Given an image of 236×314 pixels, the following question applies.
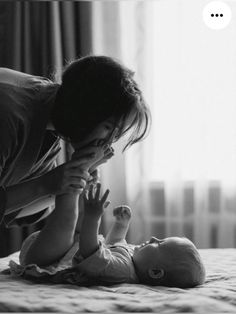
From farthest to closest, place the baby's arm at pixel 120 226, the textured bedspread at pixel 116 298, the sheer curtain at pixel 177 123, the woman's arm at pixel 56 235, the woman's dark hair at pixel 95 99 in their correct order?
1. the sheer curtain at pixel 177 123
2. the baby's arm at pixel 120 226
3. the woman's arm at pixel 56 235
4. the woman's dark hair at pixel 95 99
5. the textured bedspread at pixel 116 298

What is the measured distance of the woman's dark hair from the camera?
1280 millimetres

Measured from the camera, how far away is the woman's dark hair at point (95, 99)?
1280 mm

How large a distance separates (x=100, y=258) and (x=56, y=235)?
138mm

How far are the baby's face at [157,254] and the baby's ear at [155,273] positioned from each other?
0.01 meters

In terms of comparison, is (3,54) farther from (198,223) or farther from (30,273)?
(30,273)

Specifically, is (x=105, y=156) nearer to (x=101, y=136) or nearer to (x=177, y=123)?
(x=101, y=136)

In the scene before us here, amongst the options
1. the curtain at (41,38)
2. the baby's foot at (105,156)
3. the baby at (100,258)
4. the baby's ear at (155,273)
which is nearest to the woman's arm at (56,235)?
the baby at (100,258)

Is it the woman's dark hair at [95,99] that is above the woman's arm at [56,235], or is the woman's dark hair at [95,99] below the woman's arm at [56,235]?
above

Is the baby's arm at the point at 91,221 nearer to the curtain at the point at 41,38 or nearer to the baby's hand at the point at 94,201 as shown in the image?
the baby's hand at the point at 94,201

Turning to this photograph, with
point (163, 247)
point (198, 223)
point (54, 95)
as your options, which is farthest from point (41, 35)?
point (163, 247)

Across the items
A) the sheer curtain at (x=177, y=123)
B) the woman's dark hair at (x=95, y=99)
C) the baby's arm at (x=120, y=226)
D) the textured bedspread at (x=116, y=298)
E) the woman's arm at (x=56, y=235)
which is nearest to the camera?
the textured bedspread at (x=116, y=298)

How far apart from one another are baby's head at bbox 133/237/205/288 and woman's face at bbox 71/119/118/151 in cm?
31

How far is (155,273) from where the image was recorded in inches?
53.8

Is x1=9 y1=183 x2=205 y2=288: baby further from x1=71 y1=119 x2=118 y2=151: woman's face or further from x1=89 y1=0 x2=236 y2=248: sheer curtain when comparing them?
x1=89 y1=0 x2=236 y2=248: sheer curtain
